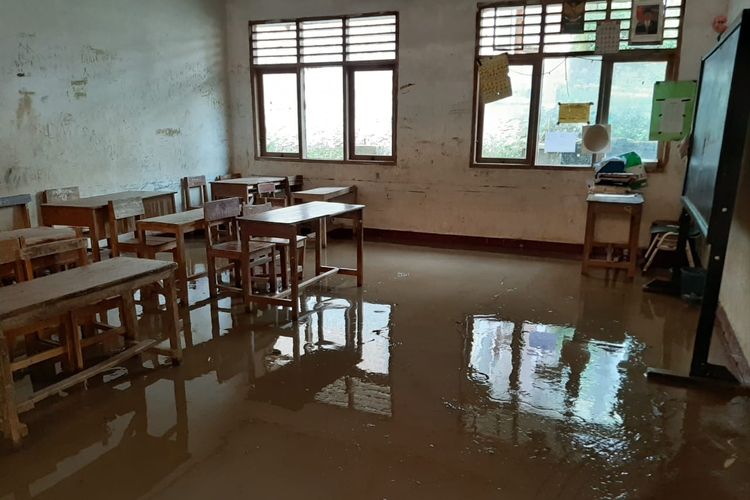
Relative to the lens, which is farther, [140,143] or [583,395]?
[140,143]

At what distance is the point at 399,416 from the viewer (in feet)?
8.79

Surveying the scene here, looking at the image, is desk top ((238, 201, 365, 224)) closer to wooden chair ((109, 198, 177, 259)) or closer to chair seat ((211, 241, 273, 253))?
chair seat ((211, 241, 273, 253))

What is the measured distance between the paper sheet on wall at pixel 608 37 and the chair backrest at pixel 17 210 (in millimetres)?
5850

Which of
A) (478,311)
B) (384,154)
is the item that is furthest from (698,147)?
(384,154)

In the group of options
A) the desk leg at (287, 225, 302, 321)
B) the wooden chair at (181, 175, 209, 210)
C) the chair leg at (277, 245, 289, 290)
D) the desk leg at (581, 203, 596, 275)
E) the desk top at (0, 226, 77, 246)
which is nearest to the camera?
the desk top at (0, 226, 77, 246)

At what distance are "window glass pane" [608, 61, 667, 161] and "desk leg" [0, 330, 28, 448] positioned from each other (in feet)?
18.7

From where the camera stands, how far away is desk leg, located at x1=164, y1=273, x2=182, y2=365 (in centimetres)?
309

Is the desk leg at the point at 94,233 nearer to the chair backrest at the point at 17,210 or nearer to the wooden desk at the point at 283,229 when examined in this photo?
the chair backrest at the point at 17,210

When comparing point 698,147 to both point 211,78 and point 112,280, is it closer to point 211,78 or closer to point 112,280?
point 112,280

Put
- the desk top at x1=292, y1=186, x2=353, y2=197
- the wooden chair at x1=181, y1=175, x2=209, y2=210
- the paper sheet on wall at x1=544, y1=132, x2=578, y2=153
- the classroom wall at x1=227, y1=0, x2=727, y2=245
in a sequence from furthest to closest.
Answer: the wooden chair at x1=181, y1=175, x2=209, y2=210, the desk top at x1=292, y1=186, x2=353, y2=197, the classroom wall at x1=227, y1=0, x2=727, y2=245, the paper sheet on wall at x1=544, y1=132, x2=578, y2=153

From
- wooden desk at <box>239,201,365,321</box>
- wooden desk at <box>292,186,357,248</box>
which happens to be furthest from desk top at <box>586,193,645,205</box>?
wooden desk at <box>292,186,357,248</box>

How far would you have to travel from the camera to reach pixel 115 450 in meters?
2.40

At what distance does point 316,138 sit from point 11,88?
3517 mm

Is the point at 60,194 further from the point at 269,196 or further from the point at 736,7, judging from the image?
the point at 736,7
